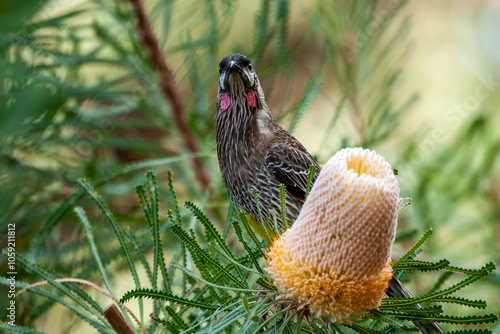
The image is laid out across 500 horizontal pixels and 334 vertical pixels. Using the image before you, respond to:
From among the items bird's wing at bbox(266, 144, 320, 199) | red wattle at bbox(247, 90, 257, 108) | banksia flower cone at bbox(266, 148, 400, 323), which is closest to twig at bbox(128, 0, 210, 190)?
bird's wing at bbox(266, 144, 320, 199)

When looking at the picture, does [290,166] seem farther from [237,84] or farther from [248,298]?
[248,298]

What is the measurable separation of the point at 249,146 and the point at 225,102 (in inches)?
7.1

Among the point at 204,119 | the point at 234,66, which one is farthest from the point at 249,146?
the point at 204,119

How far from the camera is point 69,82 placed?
2465mm

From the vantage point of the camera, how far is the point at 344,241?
98 cm

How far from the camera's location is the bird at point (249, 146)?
174 cm

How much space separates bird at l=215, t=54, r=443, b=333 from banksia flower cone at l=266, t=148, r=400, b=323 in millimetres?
614

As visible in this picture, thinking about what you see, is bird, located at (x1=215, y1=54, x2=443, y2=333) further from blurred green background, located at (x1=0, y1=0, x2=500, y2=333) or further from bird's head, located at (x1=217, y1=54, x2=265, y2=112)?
blurred green background, located at (x1=0, y1=0, x2=500, y2=333)

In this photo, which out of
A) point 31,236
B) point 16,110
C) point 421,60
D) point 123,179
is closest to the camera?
point 16,110

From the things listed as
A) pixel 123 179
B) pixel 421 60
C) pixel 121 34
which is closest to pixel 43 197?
pixel 123 179

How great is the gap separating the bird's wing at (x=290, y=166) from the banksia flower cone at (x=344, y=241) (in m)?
0.91

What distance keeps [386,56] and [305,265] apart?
201 centimetres

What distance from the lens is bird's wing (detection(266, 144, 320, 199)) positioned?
1997 millimetres

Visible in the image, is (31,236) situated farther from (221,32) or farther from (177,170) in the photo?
(221,32)
